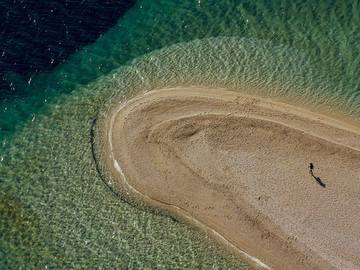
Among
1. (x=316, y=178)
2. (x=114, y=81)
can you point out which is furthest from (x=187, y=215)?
(x=114, y=81)

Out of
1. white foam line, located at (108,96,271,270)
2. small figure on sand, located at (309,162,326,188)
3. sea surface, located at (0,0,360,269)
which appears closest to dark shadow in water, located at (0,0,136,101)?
sea surface, located at (0,0,360,269)

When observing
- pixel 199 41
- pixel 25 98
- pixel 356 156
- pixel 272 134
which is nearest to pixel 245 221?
pixel 272 134

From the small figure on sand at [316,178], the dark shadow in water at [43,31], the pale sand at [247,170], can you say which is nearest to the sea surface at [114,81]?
the dark shadow in water at [43,31]

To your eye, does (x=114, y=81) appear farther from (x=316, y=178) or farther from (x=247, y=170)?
(x=316, y=178)

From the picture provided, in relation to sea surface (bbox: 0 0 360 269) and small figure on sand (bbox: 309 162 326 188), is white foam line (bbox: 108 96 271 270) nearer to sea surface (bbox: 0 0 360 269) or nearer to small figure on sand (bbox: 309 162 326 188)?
sea surface (bbox: 0 0 360 269)

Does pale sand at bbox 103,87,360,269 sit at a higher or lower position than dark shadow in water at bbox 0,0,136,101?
lower

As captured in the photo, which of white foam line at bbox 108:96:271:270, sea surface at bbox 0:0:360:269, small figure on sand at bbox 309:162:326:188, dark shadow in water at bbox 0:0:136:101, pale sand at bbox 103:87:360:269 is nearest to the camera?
white foam line at bbox 108:96:271:270

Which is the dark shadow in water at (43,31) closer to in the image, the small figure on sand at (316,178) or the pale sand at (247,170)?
the pale sand at (247,170)

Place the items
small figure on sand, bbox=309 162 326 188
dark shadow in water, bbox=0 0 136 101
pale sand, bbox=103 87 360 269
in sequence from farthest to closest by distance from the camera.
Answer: dark shadow in water, bbox=0 0 136 101 < small figure on sand, bbox=309 162 326 188 < pale sand, bbox=103 87 360 269
